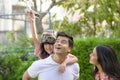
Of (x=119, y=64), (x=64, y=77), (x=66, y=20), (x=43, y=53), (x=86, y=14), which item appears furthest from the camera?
(x=66, y=20)

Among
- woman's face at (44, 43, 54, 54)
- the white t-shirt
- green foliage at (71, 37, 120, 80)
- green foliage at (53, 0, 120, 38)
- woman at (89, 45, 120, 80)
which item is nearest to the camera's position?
the white t-shirt

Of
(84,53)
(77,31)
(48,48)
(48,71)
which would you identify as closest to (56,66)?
(48,71)

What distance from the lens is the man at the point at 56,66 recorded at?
10.2 ft

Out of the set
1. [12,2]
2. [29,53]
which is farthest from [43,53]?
Answer: [12,2]

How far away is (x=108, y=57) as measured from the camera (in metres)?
3.28

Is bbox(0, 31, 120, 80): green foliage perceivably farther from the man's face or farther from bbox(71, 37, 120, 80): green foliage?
the man's face

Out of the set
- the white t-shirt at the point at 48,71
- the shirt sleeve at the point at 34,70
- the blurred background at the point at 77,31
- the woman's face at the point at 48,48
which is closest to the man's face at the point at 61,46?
the white t-shirt at the point at 48,71

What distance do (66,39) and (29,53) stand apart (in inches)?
178

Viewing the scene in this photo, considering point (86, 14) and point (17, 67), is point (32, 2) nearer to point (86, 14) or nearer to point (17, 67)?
point (86, 14)

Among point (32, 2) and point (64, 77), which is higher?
point (32, 2)

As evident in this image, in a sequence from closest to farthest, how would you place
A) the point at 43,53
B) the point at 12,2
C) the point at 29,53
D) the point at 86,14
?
1. the point at 43,53
2. the point at 29,53
3. the point at 86,14
4. the point at 12,2

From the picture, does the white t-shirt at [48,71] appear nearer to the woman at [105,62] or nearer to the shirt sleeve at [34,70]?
the shirt sleeve at [34,70]

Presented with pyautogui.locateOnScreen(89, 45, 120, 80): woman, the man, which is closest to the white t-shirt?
the man

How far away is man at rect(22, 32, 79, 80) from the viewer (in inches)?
122
